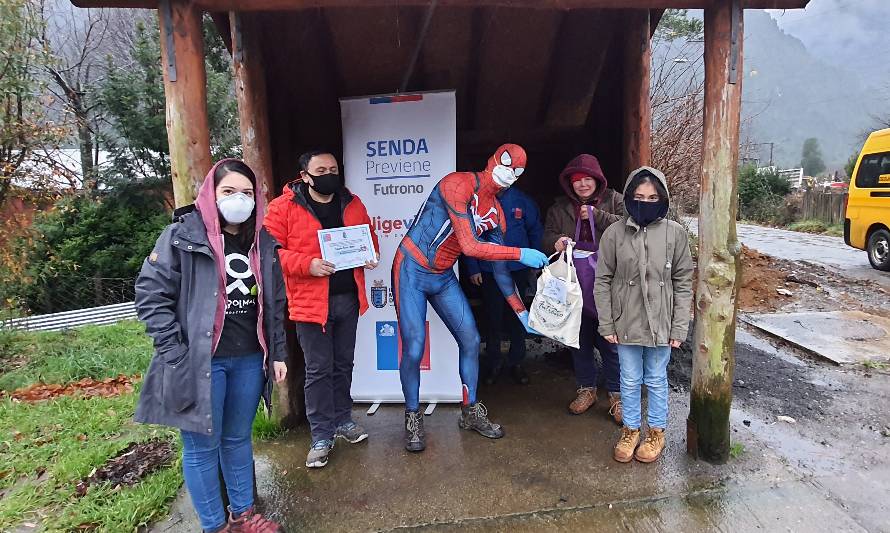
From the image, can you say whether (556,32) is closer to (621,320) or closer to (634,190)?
(634,190)

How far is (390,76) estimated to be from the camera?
4.34 metres

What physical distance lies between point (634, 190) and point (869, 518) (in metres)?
2.07

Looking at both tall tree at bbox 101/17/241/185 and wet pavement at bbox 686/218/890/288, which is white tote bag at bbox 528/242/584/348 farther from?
tall tree at bbox 101/17/241/185

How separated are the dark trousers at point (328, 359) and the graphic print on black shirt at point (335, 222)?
2.1 inches

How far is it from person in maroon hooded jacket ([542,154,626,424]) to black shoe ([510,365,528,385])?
644 mm

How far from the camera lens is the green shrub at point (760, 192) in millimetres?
22516

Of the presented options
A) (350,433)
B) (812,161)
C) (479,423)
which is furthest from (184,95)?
(812,161)

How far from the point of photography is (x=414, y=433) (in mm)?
3533

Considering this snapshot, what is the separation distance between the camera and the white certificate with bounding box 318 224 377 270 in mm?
3225

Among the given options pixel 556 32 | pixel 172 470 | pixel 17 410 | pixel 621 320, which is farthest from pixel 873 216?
pixel 17 410

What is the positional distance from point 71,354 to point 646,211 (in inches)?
277

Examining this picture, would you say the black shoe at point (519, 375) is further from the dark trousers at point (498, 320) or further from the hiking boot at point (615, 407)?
the hiking boot at point (615, 407)

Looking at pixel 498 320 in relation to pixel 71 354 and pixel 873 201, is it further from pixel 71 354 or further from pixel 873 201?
pixel 873 201

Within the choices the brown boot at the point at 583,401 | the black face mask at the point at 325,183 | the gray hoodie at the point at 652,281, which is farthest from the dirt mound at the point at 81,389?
the gray hoodie at the point at 652,281
